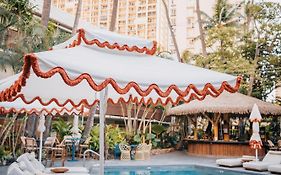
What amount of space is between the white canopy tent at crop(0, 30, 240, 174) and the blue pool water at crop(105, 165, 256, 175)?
7145mm

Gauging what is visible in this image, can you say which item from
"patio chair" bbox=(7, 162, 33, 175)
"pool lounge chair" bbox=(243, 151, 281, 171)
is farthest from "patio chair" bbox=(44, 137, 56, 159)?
"pool lounge chair" bbox=(243, 151, 281, 171)

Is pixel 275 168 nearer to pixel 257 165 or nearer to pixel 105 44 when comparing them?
pixel 257 165

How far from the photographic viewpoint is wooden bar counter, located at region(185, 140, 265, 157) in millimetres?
16453

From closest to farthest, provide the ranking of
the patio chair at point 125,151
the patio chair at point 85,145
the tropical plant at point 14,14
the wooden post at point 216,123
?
the tropical plant at point 14,14 < the patio chair at point 85,145 < the patio chair at point 125,151 < the wooden post at point 216,123

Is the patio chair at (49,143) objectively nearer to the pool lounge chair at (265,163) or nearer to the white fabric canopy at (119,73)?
the pool lounge chair at (265,163)

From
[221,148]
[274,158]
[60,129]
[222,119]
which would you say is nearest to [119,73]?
[274,158]

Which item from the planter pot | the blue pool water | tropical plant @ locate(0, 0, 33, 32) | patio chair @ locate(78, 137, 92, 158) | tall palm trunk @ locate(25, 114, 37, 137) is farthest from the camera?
the planter pot

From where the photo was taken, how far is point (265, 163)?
11461 millimetres

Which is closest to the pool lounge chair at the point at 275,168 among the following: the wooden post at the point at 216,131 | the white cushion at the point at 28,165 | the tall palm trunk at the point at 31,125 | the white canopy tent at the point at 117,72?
the wooden post at the point at 216,131

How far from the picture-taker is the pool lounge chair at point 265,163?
37.1 ft

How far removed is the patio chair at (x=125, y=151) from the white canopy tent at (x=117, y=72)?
9.88m

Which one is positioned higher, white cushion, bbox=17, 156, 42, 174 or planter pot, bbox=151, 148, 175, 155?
white cushion, bbox=17, 156, 42, 174

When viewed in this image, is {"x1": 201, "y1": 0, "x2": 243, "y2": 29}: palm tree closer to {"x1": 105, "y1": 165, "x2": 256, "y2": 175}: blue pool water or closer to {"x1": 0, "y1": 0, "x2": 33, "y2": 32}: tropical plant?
{"x1": 105, "y1": 165, "x2": 256, "y2": 175}: blue pool water

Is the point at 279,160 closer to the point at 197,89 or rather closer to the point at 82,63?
the point at 197,89
